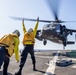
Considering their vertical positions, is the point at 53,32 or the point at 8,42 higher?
the point at 53,32

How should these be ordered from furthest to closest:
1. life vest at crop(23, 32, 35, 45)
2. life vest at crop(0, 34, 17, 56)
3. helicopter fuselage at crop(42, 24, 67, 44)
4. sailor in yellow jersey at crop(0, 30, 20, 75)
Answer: helicopter fuselage at crop(42, 24, 67, 44) → life vest at crop(23, 32, 35, 45) → life vest at crop(0, 34, 17, 56) → sailor in yellow jersey at crop(0, 30, 20, 75)

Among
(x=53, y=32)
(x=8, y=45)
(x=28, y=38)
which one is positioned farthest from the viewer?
(x=53, y=32)

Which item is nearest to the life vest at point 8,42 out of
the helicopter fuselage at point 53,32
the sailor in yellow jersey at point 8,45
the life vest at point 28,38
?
the sailor in yellow jersey at point 8,45

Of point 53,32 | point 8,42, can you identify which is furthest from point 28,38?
point 53,32

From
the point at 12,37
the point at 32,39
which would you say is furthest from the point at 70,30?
the point at 12,37

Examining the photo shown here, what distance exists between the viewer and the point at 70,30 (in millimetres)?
31672

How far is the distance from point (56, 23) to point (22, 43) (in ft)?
64.2

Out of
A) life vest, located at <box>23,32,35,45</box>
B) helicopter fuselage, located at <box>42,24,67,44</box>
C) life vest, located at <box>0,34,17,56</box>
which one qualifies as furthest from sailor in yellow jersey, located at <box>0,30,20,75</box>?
helicopter fuselage, located at <box>42,24,67,44</box>

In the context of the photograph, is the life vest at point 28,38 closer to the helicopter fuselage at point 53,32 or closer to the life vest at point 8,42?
the life vest at point 8,42

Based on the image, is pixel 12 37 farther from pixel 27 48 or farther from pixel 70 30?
pixel 70 30

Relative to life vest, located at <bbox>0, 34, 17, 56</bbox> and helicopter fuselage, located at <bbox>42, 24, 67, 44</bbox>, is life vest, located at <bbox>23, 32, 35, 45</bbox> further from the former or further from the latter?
helicopter fuselage, located at <bbox>42, 24, 67, 44</bbox>

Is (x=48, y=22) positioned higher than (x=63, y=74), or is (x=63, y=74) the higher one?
(x=48, y=22)

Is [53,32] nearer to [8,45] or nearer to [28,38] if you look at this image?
[28,38]

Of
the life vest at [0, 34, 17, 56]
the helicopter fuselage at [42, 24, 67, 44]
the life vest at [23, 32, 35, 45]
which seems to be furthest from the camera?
the helicopter fuselage at [42, 24, 67, 44]
